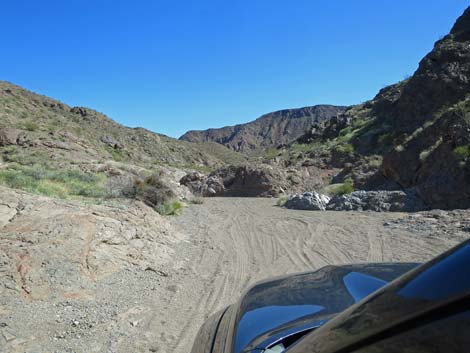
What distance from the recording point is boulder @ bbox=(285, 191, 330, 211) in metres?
15.6

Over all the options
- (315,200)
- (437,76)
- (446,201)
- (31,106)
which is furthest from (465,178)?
(31,106)

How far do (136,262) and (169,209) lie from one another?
225 inches

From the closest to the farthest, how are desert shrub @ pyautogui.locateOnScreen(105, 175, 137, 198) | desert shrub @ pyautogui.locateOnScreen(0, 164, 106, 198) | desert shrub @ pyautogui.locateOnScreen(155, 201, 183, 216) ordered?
1. desert shrub @ pyautogui.locateOnScreen(0, 164, 106, 198)
2. desert shrub @ pyautogui.locateOnScreen(105, 175, 137, 198)
3. desert shrub @ pyautogui.locateOnScreen(155, 201, 183, 216)

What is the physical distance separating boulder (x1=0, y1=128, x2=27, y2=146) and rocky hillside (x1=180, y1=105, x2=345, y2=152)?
99012 mm

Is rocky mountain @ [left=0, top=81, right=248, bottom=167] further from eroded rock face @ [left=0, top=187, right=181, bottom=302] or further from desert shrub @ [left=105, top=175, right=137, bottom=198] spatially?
eroded rock face @ [left=0, top=187, right=181, bottom=302]

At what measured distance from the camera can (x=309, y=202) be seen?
16.0 metres

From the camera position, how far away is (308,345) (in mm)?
1391

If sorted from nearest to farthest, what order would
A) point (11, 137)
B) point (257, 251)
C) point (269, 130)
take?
point (257, 251) → point (11, 137) → point (269, 130)

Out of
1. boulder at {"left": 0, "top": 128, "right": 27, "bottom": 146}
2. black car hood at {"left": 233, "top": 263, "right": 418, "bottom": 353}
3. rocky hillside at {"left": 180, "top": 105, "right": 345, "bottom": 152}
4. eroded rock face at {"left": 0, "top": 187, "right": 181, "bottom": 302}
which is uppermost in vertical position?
rocky hillside at {"left": 180, "top": 105, "right": 345, "bottom": 152}

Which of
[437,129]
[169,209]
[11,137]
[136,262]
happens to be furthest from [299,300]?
[11,137]

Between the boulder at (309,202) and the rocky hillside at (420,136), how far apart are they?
10.7ft

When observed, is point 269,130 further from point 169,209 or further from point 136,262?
point 136,262

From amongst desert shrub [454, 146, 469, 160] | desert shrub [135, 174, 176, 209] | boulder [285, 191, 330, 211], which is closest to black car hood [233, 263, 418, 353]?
desert shrub [135, 174, 176, 209]

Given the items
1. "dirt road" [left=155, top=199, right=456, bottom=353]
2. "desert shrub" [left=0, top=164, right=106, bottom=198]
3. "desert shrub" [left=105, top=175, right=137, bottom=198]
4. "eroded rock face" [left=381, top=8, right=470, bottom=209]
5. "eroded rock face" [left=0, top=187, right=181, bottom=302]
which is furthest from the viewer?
"eroded rock face" [left=381, top=8, right=470, bottom=209]
